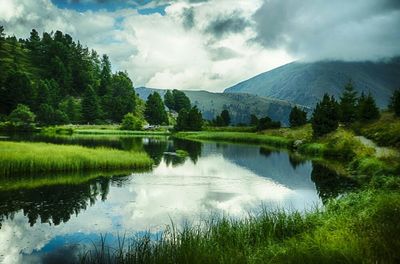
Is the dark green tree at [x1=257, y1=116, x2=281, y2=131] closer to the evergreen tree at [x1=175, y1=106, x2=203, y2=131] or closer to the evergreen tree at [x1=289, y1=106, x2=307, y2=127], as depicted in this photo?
the evergreen tree at [x1=289, y1=106, x2=307, y2=127]

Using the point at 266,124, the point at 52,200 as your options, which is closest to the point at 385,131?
the point at 52,200

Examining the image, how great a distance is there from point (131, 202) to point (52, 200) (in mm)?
4951

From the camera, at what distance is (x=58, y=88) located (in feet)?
534

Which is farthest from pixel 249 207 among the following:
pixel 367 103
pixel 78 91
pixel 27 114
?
pixel 78 91

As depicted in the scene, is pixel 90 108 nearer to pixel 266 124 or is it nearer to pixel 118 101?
pixel 118 101

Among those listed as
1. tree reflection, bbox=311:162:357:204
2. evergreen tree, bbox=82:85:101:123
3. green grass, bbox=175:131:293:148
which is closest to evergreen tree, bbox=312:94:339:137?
green grass, bbox=175:131:293:148

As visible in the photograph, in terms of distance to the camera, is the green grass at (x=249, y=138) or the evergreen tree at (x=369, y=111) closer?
the evergreen tree at (x=369, y=111)

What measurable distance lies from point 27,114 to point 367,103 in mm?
96404

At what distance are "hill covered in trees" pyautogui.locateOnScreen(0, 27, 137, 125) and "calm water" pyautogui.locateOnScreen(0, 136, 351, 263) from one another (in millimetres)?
104194

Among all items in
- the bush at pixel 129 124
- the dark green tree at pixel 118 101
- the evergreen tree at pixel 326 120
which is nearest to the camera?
the evergreen tree at pixel 326 120

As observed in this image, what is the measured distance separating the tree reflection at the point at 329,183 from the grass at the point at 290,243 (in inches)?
393

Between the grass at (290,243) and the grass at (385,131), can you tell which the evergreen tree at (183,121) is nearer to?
the grass at (385,131)

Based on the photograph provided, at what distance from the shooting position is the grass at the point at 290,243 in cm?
1082

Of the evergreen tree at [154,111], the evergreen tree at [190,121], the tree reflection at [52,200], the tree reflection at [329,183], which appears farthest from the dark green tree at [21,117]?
the tree reflection at [329,183]
